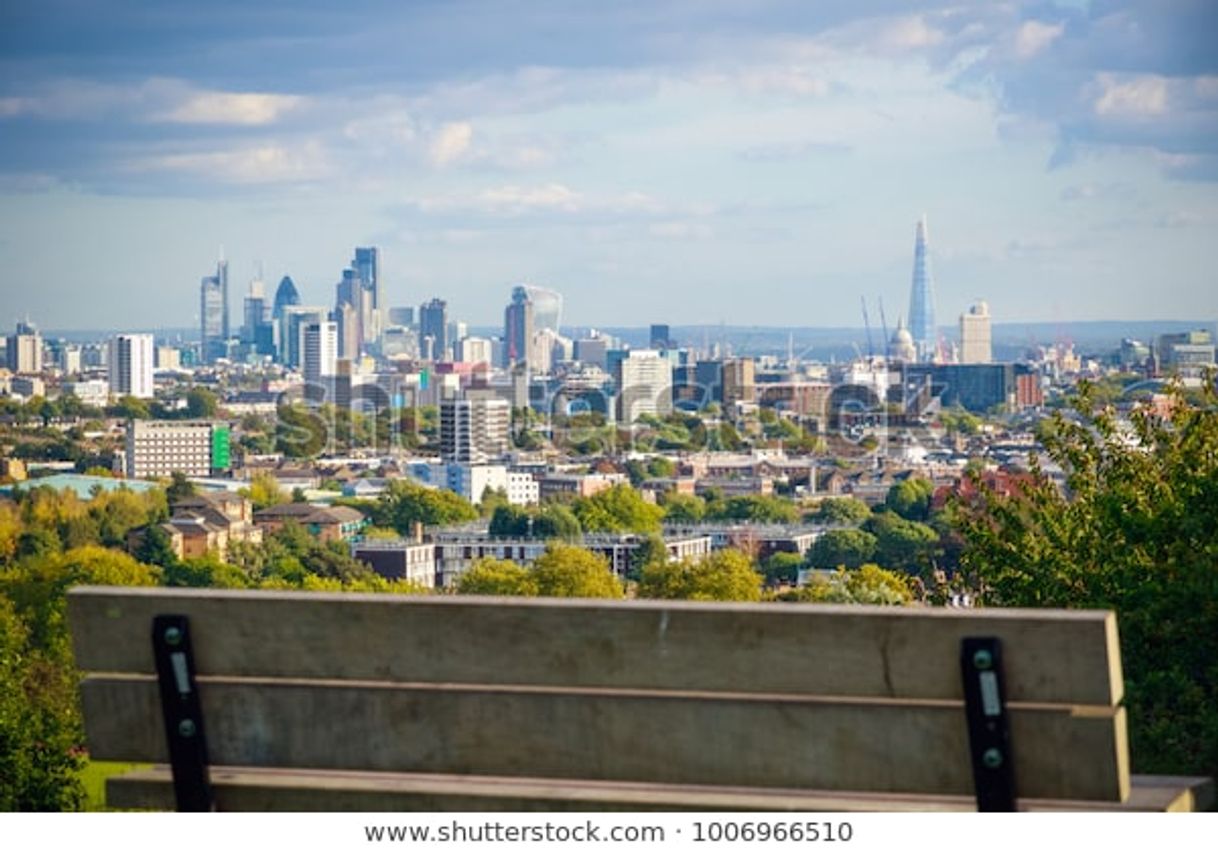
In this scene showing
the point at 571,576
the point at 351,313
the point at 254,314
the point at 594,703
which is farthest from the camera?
the point at 254,314

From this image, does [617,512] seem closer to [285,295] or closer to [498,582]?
[498,582]

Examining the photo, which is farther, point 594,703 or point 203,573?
point 203,573

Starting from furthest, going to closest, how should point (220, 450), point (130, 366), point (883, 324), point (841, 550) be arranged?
1. point (883, 324)
2. point (130, 366)
3. point (220, 450)
4. point (841, 550)

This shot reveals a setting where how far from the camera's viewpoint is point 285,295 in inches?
4026

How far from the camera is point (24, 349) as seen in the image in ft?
254

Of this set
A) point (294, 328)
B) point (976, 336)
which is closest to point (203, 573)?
point (976, 336)

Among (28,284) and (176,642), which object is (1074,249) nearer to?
(28,284)

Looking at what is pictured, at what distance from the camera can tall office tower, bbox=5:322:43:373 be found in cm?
7725

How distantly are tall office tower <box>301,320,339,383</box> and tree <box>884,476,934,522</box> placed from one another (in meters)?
51.8

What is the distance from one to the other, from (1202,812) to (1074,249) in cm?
7390

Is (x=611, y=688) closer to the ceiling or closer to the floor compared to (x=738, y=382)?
closer to the floor

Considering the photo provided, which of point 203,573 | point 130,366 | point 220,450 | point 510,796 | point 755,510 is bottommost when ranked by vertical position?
point 203,573

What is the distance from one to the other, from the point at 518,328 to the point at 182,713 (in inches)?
3724
